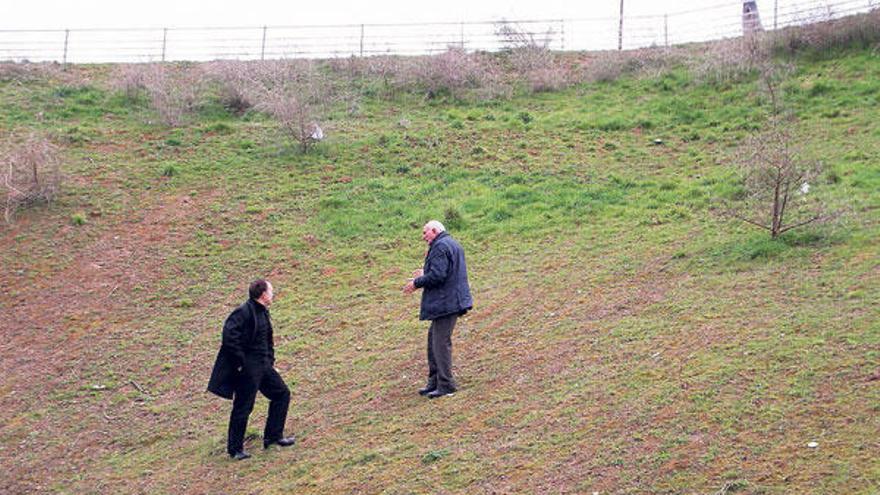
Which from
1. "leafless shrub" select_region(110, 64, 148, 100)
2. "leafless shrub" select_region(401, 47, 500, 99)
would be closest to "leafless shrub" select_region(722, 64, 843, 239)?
"leafless shrub" select_region(401, 47, 500, 99)

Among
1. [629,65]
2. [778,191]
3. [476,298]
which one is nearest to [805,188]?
[778,191]

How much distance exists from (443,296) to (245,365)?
2.01 metres

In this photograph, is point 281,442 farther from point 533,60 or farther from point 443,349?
point 533,60

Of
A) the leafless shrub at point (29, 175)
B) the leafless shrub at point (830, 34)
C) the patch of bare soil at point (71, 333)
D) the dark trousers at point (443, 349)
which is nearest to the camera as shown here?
the dark trousers at point (443, 349)

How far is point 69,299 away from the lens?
1448 centimetres

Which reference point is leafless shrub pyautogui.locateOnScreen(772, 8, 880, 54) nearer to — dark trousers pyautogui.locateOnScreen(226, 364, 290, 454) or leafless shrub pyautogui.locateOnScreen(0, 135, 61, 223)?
leafless shrub pyautogui.locateOnScreen(0, 135, 61, 223)

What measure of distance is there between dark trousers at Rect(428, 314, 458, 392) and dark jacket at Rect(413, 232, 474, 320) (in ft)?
0.31

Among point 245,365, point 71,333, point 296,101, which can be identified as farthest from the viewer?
point 296,101

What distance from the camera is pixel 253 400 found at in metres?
8.79

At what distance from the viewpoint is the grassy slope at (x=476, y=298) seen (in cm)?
787

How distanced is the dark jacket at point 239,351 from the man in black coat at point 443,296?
1500 mm

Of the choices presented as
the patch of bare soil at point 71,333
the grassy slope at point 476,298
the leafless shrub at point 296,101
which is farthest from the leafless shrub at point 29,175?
the leafless shrub at point 296,101

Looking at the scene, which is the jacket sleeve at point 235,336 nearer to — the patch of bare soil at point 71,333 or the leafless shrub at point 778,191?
the patch of bare soil at point 71,333

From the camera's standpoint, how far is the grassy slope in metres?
7.87
